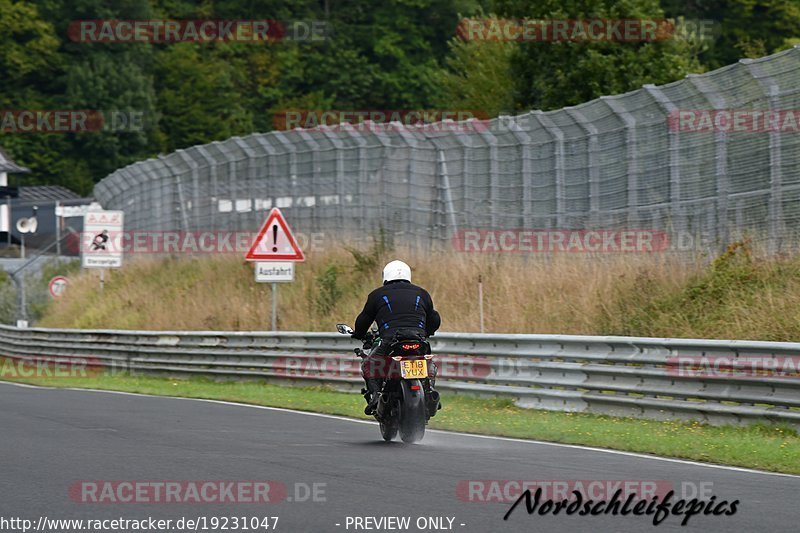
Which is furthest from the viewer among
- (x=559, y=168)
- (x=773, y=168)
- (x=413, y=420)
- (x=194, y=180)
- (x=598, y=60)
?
(x=598, y=60)

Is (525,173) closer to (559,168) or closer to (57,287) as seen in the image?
(559,168)

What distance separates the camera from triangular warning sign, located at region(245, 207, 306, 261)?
24.7m

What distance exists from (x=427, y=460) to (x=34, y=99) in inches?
3408

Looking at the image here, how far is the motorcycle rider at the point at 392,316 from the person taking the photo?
555 inches

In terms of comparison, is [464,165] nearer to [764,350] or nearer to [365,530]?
[764,350]

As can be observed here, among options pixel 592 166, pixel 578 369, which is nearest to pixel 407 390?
pixel 578 369

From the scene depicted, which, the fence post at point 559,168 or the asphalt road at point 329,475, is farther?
the fence post at point 559,168

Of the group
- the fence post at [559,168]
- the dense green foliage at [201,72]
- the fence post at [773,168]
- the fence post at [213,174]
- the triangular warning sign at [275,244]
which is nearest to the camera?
the fence post at [773,168]

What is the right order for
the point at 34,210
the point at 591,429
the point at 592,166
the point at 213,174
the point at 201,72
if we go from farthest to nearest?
the point at 201,72 < the point at 34,210 < the point at 213,174 < the point at 592,166 < the point at 591,429

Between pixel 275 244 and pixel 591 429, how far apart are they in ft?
33.5

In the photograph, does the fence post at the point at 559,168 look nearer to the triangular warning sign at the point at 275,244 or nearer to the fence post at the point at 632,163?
the fence post at the point at 632,163

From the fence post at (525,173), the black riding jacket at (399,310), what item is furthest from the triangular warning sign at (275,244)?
the black riding jacket at (399,310)

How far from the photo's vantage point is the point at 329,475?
36.0ft

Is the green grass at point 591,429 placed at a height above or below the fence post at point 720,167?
below
